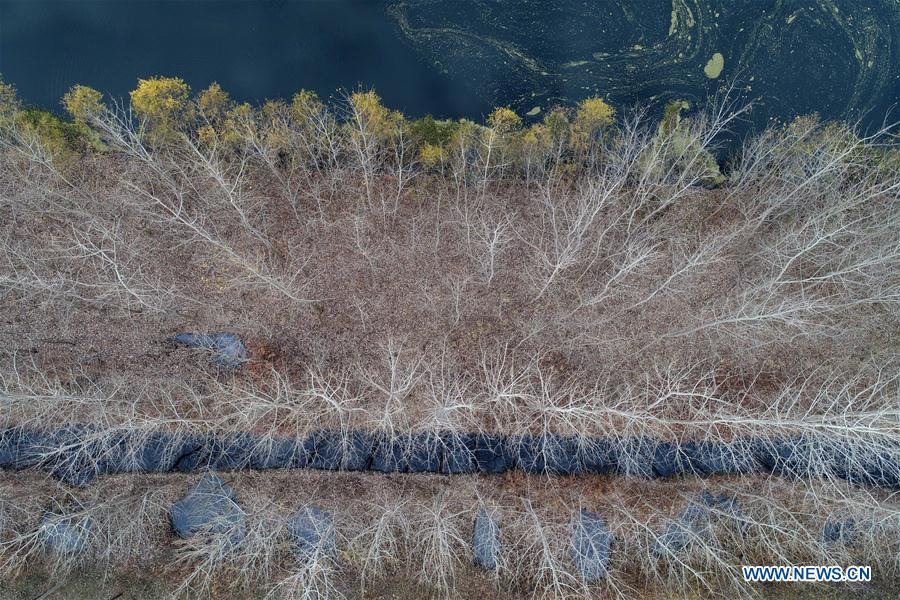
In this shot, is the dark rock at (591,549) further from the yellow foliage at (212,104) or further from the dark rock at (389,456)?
the yellow foliage at (212,104)

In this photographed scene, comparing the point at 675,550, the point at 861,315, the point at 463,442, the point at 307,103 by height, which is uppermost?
the point at 307,103

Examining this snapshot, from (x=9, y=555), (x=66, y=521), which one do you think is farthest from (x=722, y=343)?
(x=9, y=555)

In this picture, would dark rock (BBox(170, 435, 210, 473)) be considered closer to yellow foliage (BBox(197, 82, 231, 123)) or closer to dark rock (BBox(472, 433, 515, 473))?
dark rock (BBox(472, 433, 515, 473))

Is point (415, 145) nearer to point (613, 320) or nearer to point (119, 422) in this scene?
→ point (613, 320)

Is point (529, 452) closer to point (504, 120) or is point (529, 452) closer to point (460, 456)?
point (460, 456)

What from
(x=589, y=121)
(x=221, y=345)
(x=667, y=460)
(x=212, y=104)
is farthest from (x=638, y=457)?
(x=212, y=104)

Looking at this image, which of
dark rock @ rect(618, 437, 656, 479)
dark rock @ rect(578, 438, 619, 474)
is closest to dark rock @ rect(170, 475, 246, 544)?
dark rock @ rect(578, 438, 619, 474)
